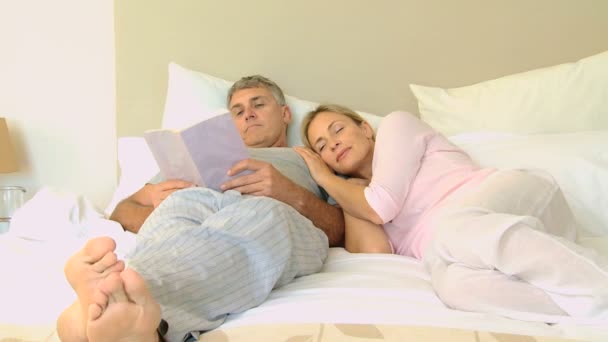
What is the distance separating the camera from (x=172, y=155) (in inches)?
52.1

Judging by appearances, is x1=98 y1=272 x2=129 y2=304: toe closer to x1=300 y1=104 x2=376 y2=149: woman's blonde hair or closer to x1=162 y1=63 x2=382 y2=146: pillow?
x1=300 y1=104 x2=376 y2=149: woman's blonde hair

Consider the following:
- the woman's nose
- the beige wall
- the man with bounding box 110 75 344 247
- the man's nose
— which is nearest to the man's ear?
the man with bounding box 110 75 344 247

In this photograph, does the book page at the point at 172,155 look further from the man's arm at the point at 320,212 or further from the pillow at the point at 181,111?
the pillow at the point at 181,111

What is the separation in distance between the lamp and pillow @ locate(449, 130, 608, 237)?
5.26 ft

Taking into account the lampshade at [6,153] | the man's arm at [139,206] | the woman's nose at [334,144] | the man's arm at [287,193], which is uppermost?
the woman's nose at [334,144]

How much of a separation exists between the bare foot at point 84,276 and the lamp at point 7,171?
1462 mm

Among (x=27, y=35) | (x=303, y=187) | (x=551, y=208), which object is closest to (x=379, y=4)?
(x=303, y=187)

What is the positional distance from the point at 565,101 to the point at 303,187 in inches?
32.2

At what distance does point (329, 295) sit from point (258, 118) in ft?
2.91

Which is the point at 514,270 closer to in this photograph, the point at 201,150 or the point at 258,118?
the point at 201,150

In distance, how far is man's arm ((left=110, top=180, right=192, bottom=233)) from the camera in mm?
1499

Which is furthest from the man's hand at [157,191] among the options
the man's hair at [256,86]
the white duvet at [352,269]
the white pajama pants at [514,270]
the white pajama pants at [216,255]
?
the white pajama pants at [514,270]

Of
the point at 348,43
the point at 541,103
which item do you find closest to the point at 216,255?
the point at 541,103

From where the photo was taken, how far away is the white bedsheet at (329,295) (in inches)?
35.0
